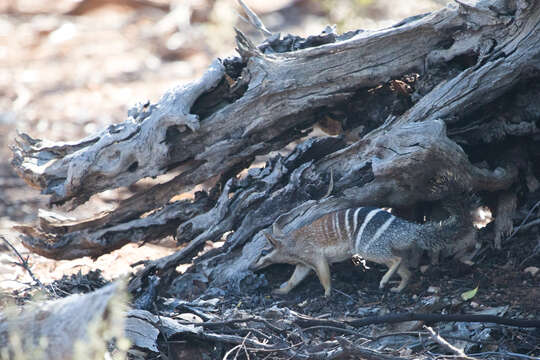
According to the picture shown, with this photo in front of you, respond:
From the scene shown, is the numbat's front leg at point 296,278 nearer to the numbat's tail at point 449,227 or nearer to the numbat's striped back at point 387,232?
the numbat's striped back at point 387,232

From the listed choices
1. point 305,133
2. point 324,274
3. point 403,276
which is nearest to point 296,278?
point 324,274

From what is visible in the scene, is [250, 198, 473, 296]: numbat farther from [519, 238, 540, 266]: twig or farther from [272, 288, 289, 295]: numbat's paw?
[519, 238, 540, 266]: twig

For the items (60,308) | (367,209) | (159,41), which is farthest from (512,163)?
(159,41)

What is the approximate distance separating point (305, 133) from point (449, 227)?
163 cm

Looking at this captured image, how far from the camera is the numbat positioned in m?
5.32

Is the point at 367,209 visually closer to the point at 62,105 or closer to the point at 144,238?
the point at 144,238

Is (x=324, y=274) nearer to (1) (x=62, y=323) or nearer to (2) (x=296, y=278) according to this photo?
(2) (x=296, y=278)

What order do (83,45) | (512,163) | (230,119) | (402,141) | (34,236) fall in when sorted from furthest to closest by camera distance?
(83,45), (34,236), (230,119), (512,163), (402,141)

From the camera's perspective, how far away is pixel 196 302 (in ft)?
17.4

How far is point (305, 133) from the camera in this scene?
20.1 ft

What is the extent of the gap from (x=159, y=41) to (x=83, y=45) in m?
1.63

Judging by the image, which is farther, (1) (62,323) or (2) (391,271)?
(2) (391,271)

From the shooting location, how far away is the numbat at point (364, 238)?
532 cm

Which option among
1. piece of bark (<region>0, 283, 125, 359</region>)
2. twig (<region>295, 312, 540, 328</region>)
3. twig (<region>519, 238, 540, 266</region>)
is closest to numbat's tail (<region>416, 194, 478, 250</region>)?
twig (<region>519, 238, 540, 266</region>)
